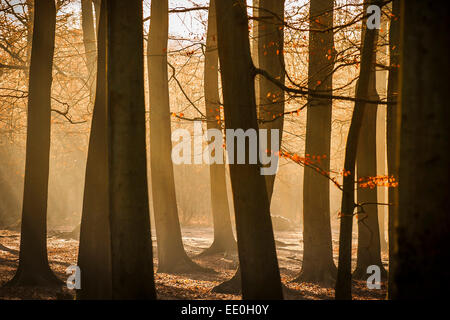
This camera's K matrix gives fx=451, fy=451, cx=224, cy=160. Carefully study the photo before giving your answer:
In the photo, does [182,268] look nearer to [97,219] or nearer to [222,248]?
[222,248]

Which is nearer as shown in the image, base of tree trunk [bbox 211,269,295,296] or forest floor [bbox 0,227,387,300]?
forest floor [bbox 0,227,387,300]

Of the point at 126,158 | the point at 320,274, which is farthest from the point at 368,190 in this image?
the point at 126,158

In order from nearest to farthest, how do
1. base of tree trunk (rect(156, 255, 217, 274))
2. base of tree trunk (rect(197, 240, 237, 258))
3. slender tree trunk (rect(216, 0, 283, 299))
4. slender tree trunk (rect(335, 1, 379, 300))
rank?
slender tree trunk (rect(216, 0, 283, 299))
slender tree trunk (rect(335, 1, 379, 300))
base of tree trunk (rect(156, 255, 217, 274))
base of tree trunk (rect(197, 240, 237, 258))

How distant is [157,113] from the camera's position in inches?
456

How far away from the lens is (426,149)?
337 centimetres

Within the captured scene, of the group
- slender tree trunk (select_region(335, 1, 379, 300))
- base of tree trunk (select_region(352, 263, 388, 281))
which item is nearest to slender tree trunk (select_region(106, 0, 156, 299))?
slender tree trunk (select_region(335, 1, 379, 300))

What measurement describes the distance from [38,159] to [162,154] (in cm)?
326

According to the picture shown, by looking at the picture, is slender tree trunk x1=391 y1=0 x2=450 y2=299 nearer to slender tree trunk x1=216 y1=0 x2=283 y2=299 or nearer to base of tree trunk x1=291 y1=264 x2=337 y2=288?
slender tree trunk x1=216 y1=0 x2=283 y2=299

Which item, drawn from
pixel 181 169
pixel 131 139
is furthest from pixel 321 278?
pixel 181 169

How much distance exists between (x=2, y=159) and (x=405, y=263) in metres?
27.8

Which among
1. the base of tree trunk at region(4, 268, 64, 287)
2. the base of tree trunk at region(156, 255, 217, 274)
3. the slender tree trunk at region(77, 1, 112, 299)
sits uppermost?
the slender tree trunk at region(77, 1, 112, 299)

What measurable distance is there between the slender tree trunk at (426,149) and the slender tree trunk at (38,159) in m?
7.67

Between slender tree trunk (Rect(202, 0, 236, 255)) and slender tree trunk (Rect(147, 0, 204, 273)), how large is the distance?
5.17ft

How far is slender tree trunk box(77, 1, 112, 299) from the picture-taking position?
7102 mm
